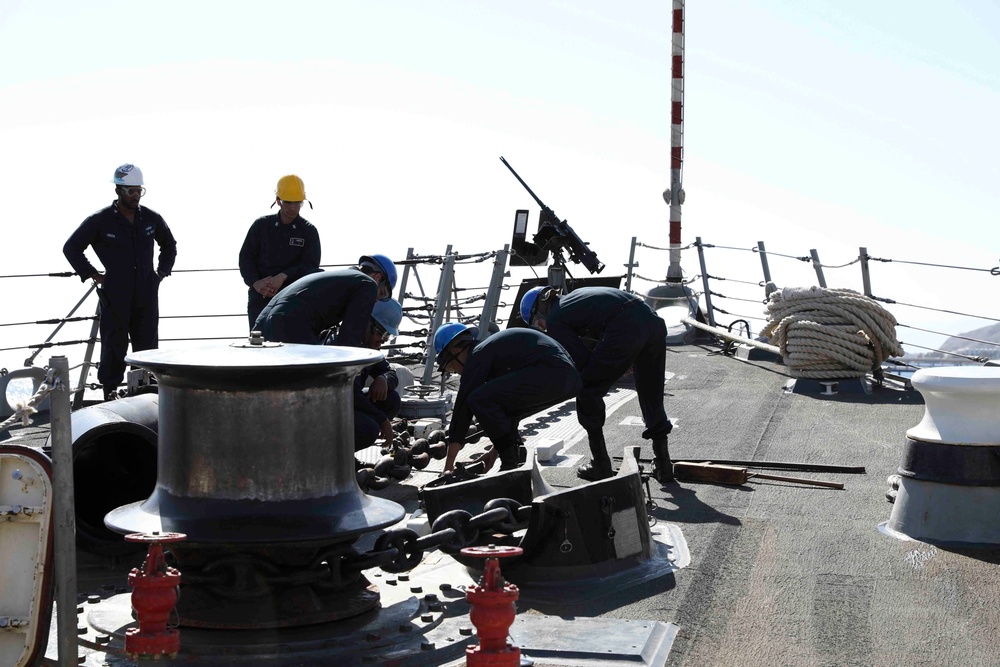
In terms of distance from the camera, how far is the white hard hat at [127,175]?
7.04 meters

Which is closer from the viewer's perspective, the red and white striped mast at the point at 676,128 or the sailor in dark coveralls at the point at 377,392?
the sailor in dark coveralls at the point at 377,392

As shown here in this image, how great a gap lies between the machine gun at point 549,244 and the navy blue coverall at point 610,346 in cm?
366

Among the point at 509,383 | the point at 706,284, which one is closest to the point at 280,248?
the point at 509,383

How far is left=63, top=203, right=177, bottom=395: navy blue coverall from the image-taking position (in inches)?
280

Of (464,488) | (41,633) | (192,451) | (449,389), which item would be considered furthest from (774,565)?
(449,389)

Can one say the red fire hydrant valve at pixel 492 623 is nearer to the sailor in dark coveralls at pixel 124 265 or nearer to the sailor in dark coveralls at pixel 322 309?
the sailor in dark coveralls at pixel 322 309

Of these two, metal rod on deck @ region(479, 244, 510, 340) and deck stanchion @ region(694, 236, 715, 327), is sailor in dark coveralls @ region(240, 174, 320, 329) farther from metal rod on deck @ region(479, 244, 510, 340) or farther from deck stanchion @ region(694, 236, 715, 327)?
deck stanchion @ region(694, 236, 715, 327)

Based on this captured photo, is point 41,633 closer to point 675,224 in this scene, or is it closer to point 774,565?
point 774,565

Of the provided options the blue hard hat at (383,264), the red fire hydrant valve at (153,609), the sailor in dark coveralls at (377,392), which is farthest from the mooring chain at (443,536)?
the blue hard hat at (383,264)

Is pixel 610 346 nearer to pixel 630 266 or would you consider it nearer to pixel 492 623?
pixel 492 623

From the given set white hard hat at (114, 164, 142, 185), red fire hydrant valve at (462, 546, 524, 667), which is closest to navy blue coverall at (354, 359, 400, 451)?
white hard hat at (114, 164, 142, 185)

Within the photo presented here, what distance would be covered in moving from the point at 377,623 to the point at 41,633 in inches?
38.8

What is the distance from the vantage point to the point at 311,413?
3543mm

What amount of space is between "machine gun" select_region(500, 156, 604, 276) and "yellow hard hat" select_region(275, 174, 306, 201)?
10.7 ft
